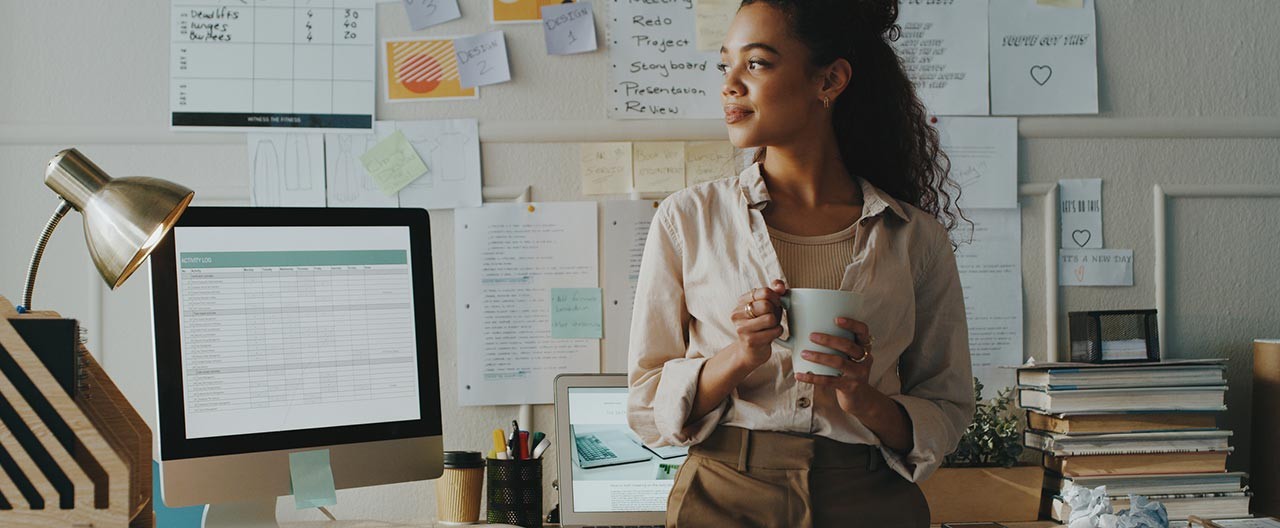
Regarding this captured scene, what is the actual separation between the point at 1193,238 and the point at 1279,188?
193 mm

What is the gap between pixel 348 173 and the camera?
1721 millimetres

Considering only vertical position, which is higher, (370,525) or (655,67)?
(655,67)

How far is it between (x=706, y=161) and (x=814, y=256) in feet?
2.17

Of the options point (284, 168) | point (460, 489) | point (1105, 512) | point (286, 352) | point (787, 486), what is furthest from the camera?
point (284, 168)

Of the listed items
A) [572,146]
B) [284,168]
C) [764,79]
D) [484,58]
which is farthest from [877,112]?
[284,168]

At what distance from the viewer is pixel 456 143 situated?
1731 mm

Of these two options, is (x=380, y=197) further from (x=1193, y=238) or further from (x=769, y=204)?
(x=1193, y=238)

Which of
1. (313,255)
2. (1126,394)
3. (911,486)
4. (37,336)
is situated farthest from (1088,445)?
(37,336)

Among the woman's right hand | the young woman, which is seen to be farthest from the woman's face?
the woman's right hand

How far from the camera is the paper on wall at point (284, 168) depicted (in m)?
1.71

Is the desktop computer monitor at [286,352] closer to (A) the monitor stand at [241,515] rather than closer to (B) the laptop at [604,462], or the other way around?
(A) the monitor stand at [241,515]

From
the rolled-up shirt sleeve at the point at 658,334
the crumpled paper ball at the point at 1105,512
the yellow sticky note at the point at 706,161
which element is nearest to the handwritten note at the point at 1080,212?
the crumpled paper ball at the point at 1105,512

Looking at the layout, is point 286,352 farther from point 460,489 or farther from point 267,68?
point 267,68

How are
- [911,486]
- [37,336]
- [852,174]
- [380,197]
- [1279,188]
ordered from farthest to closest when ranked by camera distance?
[1279,188] → [380,197] → [852,174] → [911,486] → [37,336]
